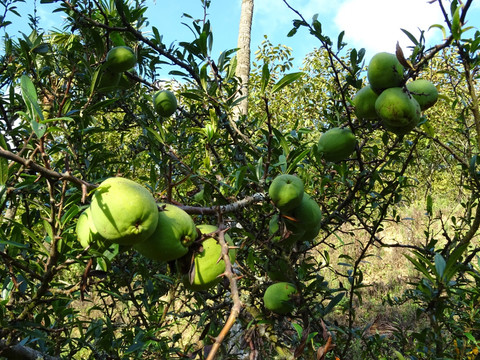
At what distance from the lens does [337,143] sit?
1577 millimetres

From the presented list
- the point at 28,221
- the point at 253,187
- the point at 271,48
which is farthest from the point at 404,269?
the point at 28,221

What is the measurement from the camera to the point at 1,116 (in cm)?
209

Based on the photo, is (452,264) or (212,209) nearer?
(212,209)

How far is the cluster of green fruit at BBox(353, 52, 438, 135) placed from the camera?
1.29 m

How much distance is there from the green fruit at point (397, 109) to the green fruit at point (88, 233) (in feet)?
3.44

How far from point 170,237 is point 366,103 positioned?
103 cm

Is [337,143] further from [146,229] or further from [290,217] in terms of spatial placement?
[146,229]

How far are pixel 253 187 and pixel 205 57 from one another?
2.36ft

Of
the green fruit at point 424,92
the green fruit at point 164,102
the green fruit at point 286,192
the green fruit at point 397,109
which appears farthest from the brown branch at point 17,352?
the green fruit at point 424,92

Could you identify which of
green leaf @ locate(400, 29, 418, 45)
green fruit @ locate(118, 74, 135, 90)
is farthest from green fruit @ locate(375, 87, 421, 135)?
green fruit @ locate(118, 74, 135, 90)

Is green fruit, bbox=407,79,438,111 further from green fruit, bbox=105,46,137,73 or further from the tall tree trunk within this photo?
the tall tree trunk

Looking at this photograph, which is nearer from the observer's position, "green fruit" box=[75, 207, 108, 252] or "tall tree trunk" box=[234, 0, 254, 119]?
"green fruit" box=[75, 207, 108, 252]

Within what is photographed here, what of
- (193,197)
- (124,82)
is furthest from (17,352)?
(124,82)

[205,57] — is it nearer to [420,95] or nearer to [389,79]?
[389,79]
